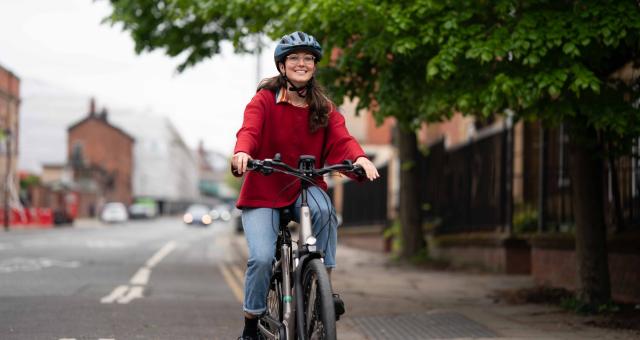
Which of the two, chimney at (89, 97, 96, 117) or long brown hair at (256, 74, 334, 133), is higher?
chimney at (89, 97, 96, 117)

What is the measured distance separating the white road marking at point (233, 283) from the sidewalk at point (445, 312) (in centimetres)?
130

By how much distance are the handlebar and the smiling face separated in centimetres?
51

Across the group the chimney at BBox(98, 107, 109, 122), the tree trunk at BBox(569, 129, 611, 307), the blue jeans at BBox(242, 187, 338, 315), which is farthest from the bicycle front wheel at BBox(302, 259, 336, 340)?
the chimney at BBox(98, 107, 109, 122)

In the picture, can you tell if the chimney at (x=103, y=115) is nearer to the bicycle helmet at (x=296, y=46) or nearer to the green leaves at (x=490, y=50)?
the green leaves at (x=490, y=50)

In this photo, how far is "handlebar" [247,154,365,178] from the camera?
Answer: 181 inches

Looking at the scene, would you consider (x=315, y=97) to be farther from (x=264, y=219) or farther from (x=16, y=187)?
(x=16, y=187)

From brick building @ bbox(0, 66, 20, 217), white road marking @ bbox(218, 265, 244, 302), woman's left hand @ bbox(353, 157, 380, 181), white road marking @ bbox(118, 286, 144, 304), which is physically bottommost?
white road marking @ bbox(218, 265, 244, 302)

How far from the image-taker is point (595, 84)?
7.05 meters

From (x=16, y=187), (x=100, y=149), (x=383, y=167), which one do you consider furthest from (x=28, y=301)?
(x=100, y=149)

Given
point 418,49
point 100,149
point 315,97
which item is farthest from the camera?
point 100,149

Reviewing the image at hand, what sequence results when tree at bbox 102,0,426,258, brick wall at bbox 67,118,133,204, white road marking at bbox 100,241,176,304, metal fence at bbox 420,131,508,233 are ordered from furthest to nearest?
brick wall at bbox 67,118,133,204
metal fence at bbox 420,131,508,233
white road marking at bbox 100,241,176,304
tree at bbox 102,0,426,258

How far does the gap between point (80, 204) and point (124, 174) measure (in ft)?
87.3

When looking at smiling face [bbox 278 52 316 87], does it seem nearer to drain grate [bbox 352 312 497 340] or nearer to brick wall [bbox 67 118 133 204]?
drain grate [bbox 352 312 497 340]

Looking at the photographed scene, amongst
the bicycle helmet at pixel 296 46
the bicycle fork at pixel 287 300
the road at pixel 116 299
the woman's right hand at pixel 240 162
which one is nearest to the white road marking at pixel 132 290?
the road at pixel 116 299
